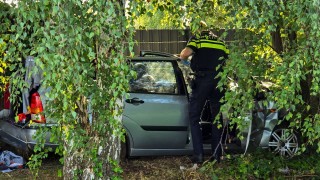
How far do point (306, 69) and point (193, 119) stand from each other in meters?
2.36

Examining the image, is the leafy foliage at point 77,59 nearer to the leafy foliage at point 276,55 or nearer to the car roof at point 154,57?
the leafy foliage at point 276,55

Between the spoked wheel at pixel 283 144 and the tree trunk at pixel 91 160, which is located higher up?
the tree trunk at pixel 91 160

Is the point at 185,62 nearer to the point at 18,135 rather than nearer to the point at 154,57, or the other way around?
the point at 154,57

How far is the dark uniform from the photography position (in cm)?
584

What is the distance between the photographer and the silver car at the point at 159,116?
600 cm

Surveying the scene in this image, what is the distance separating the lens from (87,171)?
445 centimetres

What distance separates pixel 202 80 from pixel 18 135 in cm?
237

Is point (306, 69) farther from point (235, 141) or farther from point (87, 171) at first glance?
point (235, 141)

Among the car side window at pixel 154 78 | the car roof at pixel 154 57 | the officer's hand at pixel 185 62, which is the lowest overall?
the car side window at pixel 154 78

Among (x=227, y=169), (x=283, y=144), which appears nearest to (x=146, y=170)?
(x=227, y=169)

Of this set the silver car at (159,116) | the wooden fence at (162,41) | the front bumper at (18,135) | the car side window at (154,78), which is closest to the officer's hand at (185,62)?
the silver car at (159,116)

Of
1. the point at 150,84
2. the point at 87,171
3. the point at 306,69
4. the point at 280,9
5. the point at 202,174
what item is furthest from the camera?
the point at 150,84

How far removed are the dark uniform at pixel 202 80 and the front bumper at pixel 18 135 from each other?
1.76 m

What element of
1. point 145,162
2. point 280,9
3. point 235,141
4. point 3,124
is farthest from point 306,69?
point 3,124
